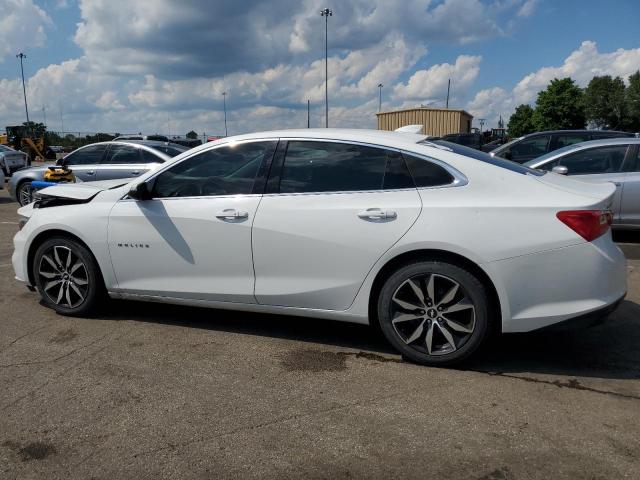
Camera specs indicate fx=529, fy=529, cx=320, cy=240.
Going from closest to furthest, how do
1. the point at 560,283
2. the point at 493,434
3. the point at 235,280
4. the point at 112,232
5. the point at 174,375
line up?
the point at 493,434 → the point at 560,283 → the point at 174,375 → the point at 235,280 → the point at 112,232

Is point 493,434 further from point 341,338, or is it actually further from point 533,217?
point 341,338

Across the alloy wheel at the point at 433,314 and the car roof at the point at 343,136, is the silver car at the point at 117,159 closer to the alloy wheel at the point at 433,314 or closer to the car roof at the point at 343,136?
the car roof at the point at 343,136

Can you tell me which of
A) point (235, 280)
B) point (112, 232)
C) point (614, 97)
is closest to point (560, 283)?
point (235, 280)

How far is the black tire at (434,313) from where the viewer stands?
336 centimetres

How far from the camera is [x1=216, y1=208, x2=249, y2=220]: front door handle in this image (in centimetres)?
382

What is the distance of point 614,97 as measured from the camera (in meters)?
65.9

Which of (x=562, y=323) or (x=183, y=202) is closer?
(x=562, y=323)

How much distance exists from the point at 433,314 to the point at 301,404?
1.04 m

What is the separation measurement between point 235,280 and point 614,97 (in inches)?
2933

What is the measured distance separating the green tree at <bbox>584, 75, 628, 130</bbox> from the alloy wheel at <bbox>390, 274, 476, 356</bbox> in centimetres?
7232

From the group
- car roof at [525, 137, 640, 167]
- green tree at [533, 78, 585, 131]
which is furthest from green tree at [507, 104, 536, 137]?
car roof at [525, 137, 640, 167]

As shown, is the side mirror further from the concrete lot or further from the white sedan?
the concrete lot

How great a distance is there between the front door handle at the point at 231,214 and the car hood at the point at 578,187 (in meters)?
2.03

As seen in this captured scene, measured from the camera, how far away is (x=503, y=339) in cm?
411
